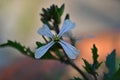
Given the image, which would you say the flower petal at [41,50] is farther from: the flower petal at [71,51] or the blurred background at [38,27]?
the blurred background at [38,27]

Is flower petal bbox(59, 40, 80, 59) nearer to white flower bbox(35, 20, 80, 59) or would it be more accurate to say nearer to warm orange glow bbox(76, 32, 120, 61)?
white flower bbox(35, 20, 80, 59)

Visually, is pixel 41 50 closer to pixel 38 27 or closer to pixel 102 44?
pixel 102 44

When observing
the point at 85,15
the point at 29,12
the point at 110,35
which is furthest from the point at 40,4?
the point at 110,35

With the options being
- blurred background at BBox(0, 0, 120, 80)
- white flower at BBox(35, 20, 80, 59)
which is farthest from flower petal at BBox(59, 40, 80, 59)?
blurred background at BBox(0, 0, 120, 80)

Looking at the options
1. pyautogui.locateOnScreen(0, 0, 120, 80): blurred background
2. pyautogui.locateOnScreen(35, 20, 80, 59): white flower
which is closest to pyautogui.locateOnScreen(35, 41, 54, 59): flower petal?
pyautogui.locateOnScreen(35, 20, 80, 59): white flower

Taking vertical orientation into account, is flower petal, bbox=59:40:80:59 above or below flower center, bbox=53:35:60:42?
below

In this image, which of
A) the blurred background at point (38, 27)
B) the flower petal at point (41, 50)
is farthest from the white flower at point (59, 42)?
the blurred background at point (38, 27)

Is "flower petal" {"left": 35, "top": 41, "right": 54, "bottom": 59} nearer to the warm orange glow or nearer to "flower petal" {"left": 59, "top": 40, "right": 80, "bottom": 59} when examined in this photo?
"flower petal" {"left": 59, "top": 40, "right": 80, "bottom": 59}

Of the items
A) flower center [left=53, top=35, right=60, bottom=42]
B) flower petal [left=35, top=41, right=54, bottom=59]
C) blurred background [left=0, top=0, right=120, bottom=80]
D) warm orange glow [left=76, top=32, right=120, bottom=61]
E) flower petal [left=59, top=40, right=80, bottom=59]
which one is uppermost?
blurred background [left=0, top=0, right=120, bottom=80]

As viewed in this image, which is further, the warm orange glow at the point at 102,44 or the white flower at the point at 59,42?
the warm orange glow at the point at 102,44

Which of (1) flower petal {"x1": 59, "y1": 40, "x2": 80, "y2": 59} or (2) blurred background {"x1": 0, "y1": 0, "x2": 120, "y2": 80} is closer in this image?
(1) flower petal {"x1": 59, "y1": 40, "x2": 80, "y2": 59}
